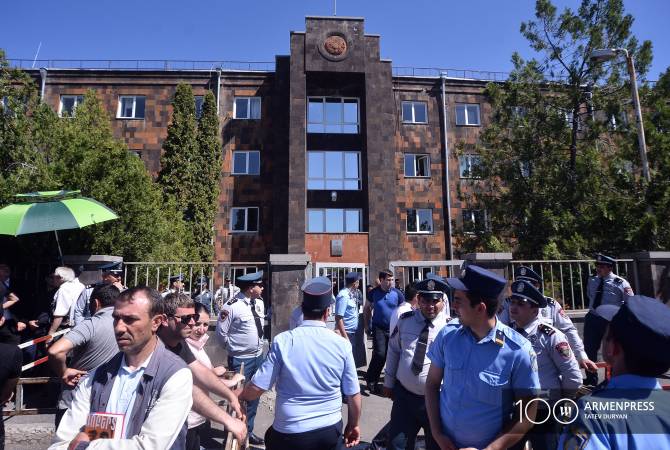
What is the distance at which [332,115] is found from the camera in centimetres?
2159

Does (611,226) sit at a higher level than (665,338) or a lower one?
higher

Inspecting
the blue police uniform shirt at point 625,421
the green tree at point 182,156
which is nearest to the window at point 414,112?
the green tree at point 182,156

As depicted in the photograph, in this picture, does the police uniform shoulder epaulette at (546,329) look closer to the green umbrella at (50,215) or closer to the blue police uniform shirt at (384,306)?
the blue police uniform shirt at (384,306)

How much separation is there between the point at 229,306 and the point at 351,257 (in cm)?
1363

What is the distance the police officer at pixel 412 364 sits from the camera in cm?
381

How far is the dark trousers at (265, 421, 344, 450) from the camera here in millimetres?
2959

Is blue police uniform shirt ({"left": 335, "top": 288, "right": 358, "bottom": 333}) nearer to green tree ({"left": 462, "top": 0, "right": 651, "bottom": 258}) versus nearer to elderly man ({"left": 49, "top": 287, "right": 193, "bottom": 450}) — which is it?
elderly man ({"left": 49, "top": 287, "right": 193, "bottom": 450})

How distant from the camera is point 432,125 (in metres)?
22.5

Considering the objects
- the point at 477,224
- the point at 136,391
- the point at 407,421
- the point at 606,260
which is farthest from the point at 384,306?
the point at 477,224

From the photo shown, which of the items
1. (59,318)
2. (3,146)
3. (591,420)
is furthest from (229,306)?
(3,146)

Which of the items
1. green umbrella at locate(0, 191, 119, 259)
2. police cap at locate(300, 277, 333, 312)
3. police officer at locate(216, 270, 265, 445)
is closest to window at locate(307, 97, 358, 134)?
green umbrella at locate(0, 191, 119, 259)

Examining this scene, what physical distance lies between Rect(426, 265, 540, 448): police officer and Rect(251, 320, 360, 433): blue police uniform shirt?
757 millimetres

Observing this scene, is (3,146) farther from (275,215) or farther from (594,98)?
(594,98)

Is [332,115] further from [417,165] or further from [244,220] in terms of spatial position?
[244,220]
